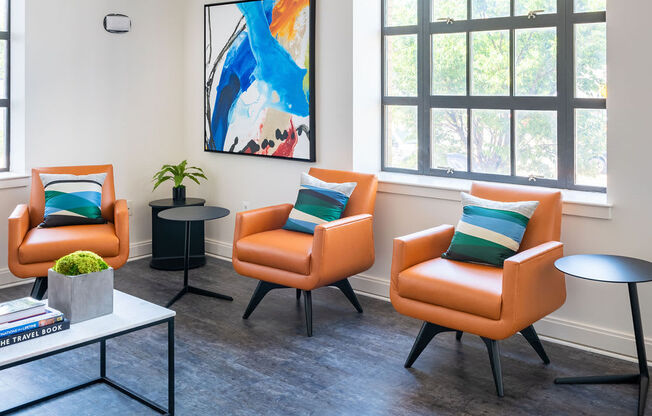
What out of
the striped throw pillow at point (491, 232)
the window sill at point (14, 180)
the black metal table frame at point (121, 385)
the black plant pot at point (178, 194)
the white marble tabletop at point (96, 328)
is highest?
the window sill at point (14, 180)

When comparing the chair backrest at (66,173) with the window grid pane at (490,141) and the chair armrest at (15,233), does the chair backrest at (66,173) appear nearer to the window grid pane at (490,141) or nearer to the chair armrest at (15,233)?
the chair armrest at (15,233)

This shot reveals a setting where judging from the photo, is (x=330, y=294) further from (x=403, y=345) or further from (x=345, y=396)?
(x=345, y=396)

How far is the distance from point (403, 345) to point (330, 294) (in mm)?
1034

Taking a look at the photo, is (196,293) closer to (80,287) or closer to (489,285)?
(80,287)

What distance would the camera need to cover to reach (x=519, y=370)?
339 centimetres

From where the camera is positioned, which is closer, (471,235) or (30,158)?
(471,235)

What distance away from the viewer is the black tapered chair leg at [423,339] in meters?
3.38

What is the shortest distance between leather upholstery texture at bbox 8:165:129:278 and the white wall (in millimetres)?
384

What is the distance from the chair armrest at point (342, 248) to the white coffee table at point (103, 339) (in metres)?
1.12

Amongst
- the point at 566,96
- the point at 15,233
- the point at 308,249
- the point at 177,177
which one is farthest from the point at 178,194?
the point at 566,96

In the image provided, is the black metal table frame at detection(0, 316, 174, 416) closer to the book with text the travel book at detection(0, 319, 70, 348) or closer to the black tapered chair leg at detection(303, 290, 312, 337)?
the book with text the travel book at detection(0, 319, 70, 348)

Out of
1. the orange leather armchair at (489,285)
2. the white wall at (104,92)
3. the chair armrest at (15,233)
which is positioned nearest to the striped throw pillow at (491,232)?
the orange leather armchair at (489,285)

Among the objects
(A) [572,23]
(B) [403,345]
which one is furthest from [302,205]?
(A) [572,23]

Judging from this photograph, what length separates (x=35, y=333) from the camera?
261cm
